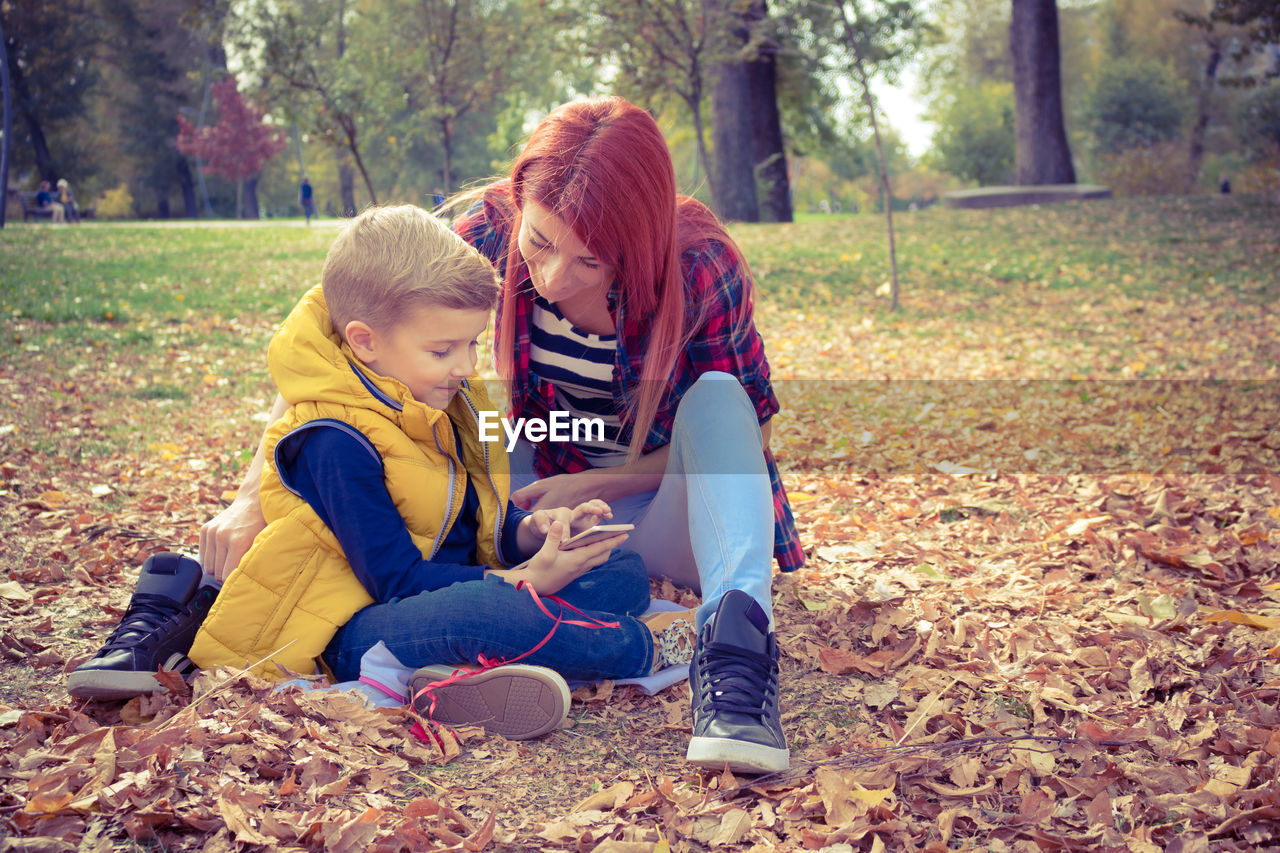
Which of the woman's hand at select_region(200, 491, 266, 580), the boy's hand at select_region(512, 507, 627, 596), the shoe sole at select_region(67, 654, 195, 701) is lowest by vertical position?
the shoe sole at select_region(67, 654, 195, 701)

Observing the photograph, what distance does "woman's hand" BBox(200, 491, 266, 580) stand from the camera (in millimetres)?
2346

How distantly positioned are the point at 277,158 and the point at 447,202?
4410cm

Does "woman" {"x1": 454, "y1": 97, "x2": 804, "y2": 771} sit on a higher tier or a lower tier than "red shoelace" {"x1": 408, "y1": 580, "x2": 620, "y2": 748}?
higher

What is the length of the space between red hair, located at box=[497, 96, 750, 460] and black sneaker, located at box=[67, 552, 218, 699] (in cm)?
115

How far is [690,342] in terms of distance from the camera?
2701 mm

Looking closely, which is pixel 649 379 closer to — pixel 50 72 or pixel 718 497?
pixel 718 497

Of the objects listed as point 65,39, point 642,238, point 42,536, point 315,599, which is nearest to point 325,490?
point 315,599

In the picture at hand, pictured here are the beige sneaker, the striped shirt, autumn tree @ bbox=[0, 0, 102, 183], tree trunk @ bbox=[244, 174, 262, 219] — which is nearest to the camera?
the beige sneaker

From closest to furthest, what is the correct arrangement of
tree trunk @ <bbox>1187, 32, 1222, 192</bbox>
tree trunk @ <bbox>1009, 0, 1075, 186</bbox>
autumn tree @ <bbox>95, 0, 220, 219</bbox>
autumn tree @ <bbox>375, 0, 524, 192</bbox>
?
tree trunk @ <bbox>1009, 0, 1075, 186</bbox> < autumn tree @ <bbox>375, 0, 524, 192</bbox> < autumn tree @ <bbox>95, 0, 220, 219</bbox> < tree trunk @ <bbox>1187, 32, 1222, 192</bbox>

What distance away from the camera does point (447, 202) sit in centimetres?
282

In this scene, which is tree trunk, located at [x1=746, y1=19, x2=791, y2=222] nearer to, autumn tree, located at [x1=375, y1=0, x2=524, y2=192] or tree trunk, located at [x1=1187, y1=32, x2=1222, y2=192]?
autumn tree, located at [x1=375, y1=0, x2=524, y2=192]

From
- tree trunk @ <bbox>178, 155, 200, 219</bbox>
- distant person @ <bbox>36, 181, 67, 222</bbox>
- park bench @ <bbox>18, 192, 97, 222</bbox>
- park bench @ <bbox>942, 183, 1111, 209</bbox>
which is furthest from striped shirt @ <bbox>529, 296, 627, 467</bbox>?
tree trunk @ <bbox>178, 155, 200, 219</bbox>

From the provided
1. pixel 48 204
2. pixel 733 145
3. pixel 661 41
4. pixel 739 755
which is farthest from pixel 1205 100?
pixel 739 755

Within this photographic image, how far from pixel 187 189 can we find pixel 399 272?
3624 centimetres
